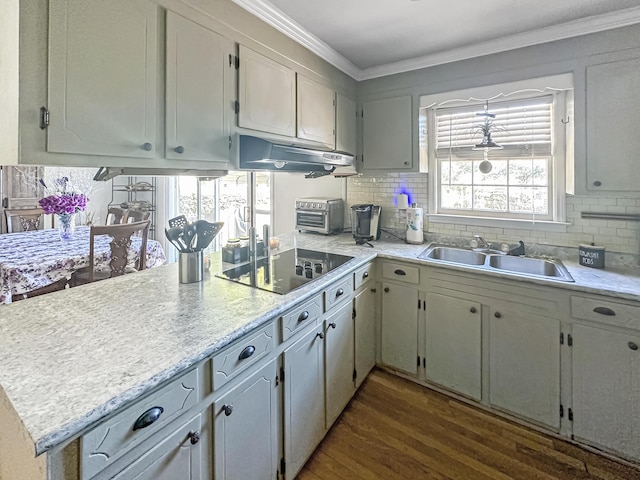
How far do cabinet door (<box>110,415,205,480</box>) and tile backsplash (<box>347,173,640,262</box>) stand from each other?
236 centimetres

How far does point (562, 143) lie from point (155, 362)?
2.77m

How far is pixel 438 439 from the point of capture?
1.90 m

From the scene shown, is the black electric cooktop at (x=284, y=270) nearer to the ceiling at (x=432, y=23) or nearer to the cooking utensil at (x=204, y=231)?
the cooking utensil at (x=204, y=231)

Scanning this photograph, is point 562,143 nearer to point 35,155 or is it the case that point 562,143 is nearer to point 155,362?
point 155,362

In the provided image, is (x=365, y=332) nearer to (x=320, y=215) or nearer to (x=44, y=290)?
(x=320, y=215)

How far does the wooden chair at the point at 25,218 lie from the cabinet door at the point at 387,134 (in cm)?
468

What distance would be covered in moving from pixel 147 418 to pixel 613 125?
2738mm

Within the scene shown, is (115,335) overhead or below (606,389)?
overhead

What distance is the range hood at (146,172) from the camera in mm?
1407

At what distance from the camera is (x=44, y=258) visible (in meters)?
2.71

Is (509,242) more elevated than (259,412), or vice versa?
(509,242)

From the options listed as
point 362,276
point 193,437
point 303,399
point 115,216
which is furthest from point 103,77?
point 115,216

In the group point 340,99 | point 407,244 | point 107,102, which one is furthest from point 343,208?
point 107,102

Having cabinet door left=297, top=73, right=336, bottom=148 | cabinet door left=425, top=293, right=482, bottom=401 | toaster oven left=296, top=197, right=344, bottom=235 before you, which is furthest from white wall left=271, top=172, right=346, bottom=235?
cabinet door left=425, top=293, right=482, bottom=401
